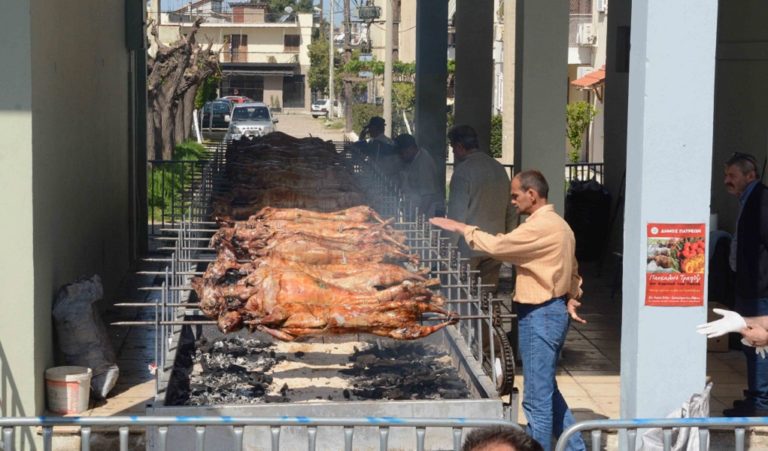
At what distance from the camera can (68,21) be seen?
1052 centimetres

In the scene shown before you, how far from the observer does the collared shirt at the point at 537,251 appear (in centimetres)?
A: 759

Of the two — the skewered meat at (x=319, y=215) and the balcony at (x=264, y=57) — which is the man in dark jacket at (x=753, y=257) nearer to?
the skewered meat at (x=319, y=215)

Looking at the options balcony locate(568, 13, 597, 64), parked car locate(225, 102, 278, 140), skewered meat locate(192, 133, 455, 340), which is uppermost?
balcony locate(568, 13, 597, 64)

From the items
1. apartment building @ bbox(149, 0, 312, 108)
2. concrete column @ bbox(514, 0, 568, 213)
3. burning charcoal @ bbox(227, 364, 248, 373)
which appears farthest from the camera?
apartment building @ bbox(149, 0, 312, 108)

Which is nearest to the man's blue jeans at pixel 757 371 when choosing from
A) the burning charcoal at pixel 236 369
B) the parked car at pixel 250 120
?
the burning charcoal at pixel 236 369

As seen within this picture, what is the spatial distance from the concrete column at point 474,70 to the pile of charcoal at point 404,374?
9037 mm

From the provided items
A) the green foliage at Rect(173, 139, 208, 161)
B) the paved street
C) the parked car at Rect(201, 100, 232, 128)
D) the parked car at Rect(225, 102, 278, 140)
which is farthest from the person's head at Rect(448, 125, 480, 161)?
the parked car at Rect(201, 100, 232, 128)

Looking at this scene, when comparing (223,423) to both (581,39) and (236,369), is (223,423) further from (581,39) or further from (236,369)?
(581,39)

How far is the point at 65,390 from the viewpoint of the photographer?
29.5 ft

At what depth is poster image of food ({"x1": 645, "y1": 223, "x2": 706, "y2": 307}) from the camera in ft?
22.1

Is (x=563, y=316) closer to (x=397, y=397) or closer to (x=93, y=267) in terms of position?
(x=397, y=397)

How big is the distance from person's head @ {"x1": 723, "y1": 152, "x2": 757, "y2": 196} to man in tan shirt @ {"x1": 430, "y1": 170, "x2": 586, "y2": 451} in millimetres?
1735

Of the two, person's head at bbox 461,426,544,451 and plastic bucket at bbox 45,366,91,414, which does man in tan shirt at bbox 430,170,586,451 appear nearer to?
plastic bucket at bbox 45,366,91,414

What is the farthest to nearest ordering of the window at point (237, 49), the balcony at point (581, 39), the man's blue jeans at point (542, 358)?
the window at point (237, 49) < the balcony at point (581, 39) < the man's blue jeans at point (542, 358)
